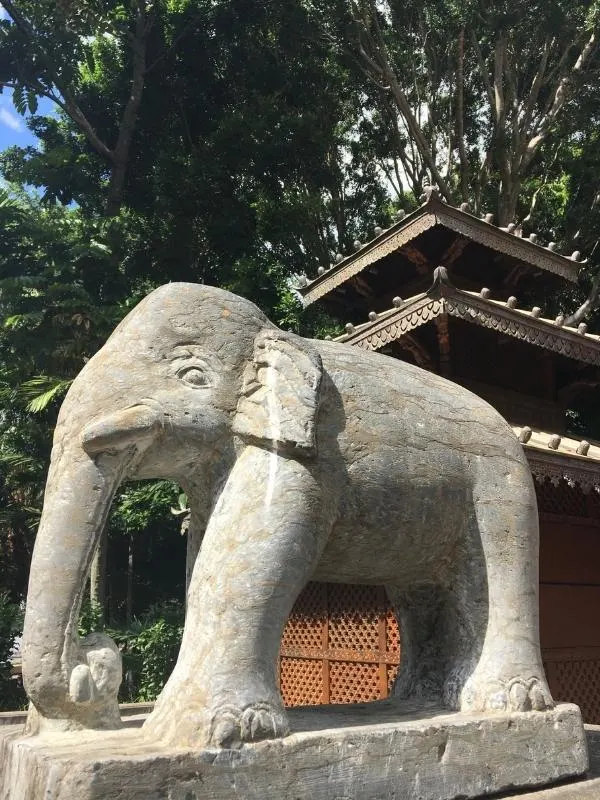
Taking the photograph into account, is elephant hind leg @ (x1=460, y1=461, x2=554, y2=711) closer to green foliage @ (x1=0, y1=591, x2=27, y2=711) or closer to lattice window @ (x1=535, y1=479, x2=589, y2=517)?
lattice window @ (x1=535, y1=479, x2=589, y2=517)

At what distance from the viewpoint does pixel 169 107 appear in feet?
62.7

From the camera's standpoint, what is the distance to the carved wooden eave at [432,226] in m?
9.18

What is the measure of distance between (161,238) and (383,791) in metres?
15.9

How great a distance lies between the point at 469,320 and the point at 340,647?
12.6ft

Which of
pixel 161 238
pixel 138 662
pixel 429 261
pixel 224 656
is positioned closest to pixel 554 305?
pixel 429 261

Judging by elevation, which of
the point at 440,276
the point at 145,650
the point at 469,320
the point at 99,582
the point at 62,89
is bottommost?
the point at 145,650

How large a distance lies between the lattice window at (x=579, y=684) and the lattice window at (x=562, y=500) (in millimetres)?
1606

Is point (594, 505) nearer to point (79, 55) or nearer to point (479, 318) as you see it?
point (479, 318)

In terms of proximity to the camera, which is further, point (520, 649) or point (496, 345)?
point (496, 345)

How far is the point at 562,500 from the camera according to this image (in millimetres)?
8625

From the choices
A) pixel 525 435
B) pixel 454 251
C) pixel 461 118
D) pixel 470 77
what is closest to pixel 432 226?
pixel 454 251

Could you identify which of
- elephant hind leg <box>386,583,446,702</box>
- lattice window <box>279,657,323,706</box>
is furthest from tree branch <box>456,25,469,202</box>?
elephant hind leg <box>386,583,446,702</box>

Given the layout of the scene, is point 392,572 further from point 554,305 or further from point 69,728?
point 554,305

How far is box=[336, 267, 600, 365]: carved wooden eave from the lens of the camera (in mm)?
7582
